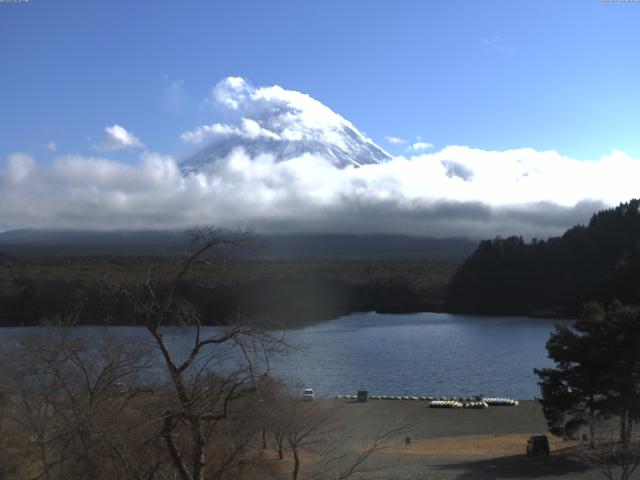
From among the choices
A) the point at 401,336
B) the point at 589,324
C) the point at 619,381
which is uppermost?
the point at 589,324

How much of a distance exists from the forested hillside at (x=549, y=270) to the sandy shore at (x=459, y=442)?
6623 centimetres

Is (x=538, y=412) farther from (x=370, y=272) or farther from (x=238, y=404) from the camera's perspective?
(x=370, y=272)

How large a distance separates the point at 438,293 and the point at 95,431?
12436cm

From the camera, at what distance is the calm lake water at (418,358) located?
46.1 meters

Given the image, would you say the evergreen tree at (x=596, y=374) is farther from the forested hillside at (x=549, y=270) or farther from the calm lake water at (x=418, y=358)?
the forested hillside at (x=549, y=270)

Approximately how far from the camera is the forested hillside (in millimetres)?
106312

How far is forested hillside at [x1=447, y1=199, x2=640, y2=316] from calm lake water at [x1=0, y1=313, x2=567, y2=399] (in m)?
10.7

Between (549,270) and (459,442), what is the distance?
90.5 m

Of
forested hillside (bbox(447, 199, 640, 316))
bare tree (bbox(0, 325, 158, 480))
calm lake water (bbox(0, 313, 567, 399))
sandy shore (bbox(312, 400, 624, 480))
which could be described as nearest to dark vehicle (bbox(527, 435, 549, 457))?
sandy shore (bbox(312, 400, 624, 480))

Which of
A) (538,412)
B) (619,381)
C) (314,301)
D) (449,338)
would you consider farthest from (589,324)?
(314,301)

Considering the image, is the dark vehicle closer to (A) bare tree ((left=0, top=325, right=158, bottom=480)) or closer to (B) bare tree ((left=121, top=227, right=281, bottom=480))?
(A) bare tree ((left=0, top=325, right=158, bottom=480))

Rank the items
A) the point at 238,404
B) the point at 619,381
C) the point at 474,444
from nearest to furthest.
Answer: the point at 238,404, the point at 619,381, the point at 474,444

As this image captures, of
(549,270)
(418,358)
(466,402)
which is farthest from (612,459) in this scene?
(549,270)

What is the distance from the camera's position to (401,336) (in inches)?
3189
